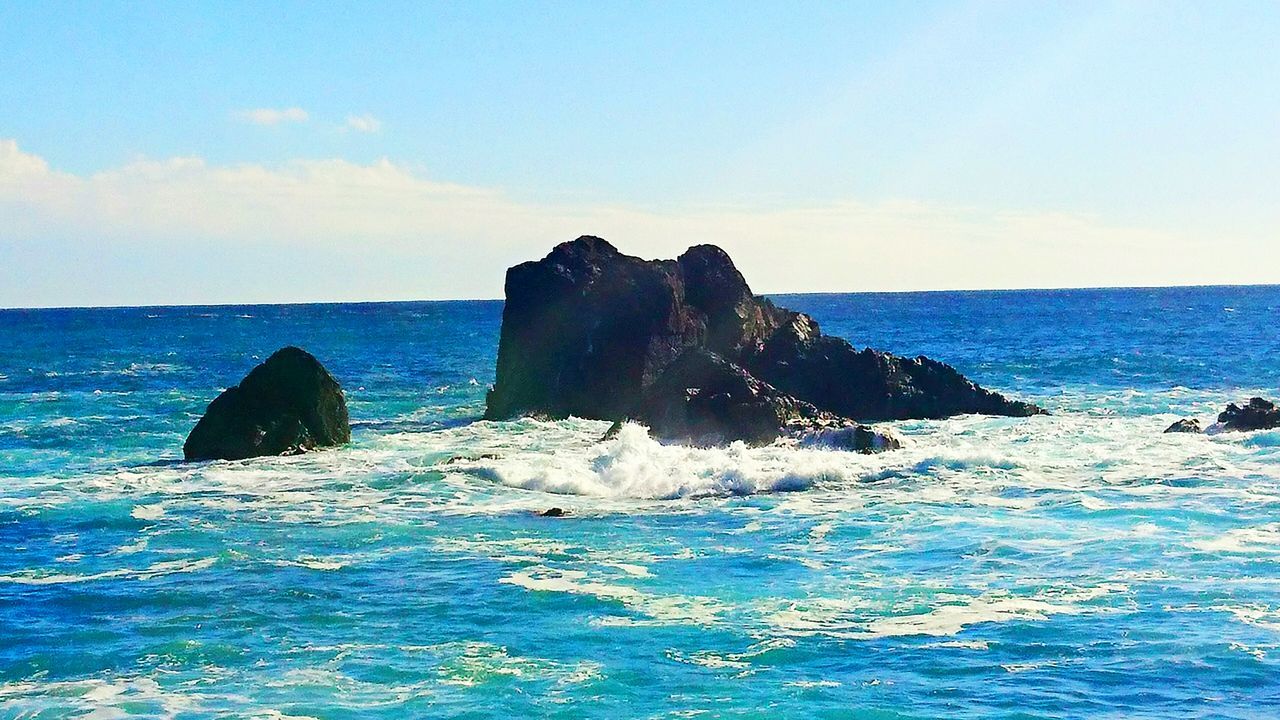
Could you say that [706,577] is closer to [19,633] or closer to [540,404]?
[19,633]

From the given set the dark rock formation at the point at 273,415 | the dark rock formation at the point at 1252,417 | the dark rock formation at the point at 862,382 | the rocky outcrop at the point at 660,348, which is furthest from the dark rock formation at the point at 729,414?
the dark rock formation at the point at 1252,417

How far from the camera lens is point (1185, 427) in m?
40.2

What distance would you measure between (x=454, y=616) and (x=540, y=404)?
1076 inches

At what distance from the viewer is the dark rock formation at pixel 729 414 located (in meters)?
36.6

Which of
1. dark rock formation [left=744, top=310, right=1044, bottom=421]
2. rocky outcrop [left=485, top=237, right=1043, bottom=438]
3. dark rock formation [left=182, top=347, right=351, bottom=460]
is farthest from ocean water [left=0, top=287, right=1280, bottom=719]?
rocky outcrop [left=485, top=237, right=1043, bottom=438]

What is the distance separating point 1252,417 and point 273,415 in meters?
29.4

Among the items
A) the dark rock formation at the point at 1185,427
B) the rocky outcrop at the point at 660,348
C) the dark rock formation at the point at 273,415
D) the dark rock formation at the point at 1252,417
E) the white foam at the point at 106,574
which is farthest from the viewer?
the rocky outcrop at the point at 660,348

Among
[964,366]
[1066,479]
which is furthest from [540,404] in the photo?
[964,366]

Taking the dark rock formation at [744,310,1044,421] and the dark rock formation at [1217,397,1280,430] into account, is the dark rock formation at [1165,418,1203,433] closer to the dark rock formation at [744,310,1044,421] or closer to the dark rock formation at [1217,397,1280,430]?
the dark rock formation at [1217,397,1280,430]

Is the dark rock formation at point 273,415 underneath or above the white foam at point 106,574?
above

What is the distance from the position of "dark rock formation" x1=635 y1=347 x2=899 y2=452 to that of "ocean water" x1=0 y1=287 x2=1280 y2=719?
1.39 metres

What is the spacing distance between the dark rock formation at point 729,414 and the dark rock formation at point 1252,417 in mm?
11297

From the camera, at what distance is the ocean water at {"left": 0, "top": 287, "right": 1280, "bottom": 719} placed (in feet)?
52.8

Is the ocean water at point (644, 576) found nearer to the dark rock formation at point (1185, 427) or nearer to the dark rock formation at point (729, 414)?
the dark rock formation at point (1185, 427)
